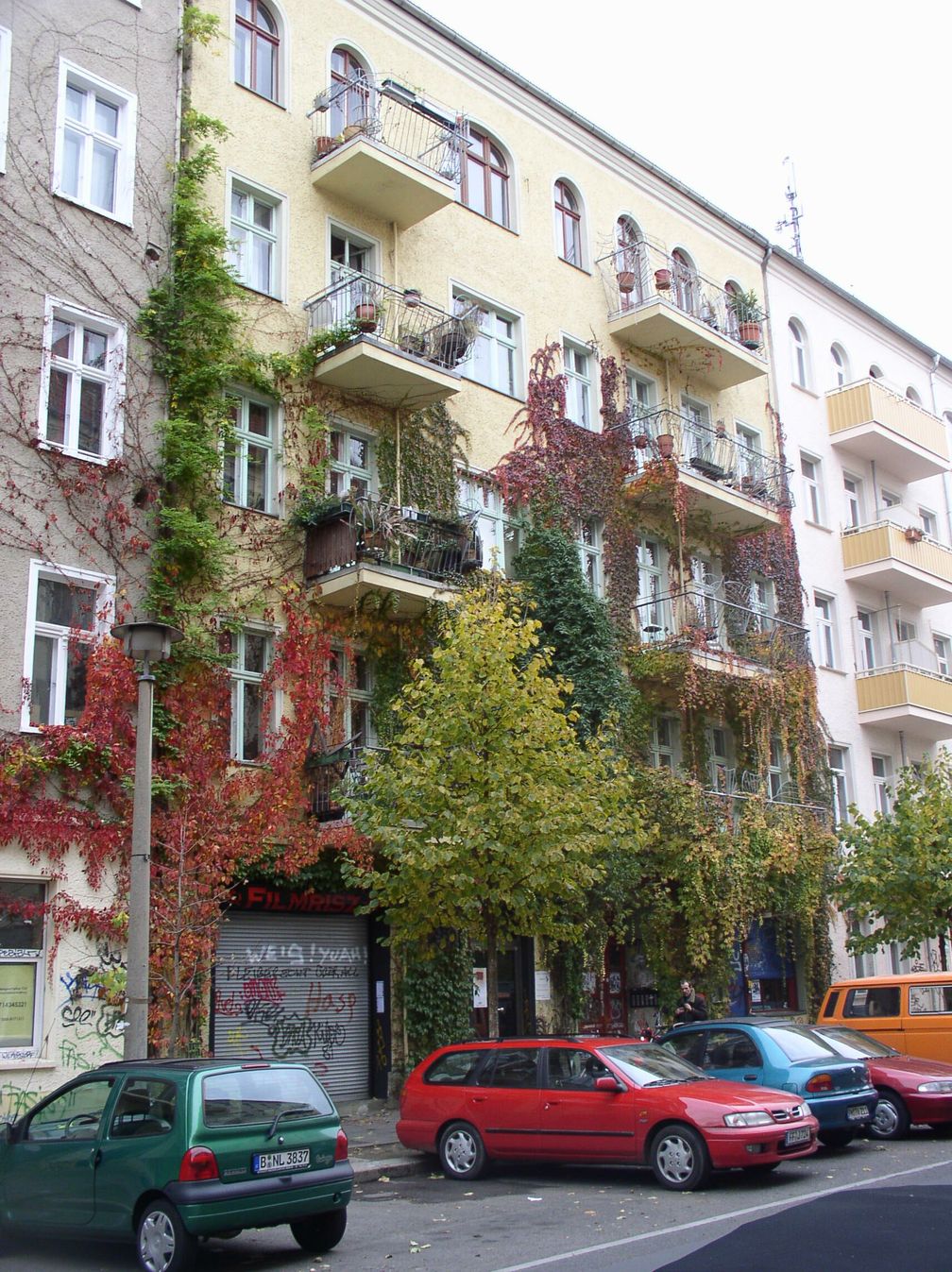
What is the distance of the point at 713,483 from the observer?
25.6m

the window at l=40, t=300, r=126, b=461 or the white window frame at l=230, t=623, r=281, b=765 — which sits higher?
the window at l=40, t=300, r=126, b=461

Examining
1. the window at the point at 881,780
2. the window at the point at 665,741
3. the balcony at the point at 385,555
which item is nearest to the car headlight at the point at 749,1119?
the balcony at the point at 385,555

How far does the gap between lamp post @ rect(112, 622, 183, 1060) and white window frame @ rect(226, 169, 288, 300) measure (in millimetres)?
8789

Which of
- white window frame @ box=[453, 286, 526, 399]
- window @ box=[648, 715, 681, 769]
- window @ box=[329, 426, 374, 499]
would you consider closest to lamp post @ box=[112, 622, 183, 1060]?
window @ box=[329, 426, 374, 499]

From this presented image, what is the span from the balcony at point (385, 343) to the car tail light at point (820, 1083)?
11354 mm

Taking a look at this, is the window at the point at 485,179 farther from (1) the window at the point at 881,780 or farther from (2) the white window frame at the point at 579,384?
(1) the window at the point at 881,780

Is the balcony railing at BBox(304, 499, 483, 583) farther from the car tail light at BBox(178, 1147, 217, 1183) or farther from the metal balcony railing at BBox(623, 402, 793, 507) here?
the car tail light at BBox(178, 1147, 217, 1183)

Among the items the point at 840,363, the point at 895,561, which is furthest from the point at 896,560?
the point at 840,363

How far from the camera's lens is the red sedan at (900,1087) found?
14859 mm

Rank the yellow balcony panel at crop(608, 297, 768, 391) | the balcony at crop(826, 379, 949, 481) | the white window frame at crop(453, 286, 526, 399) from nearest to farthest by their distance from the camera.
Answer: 1. the white window frame at crop(453, 286, 526, 399)
2. the yellow balcony panel at crop(608, 297, 768, 391)
3. the balcony at crop(826, 379, 949, 481)

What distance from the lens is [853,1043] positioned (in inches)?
613

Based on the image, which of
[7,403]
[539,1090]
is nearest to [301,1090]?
[539,1090]

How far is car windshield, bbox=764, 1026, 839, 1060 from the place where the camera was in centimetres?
1437

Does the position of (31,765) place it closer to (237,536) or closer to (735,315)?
(237,536)
